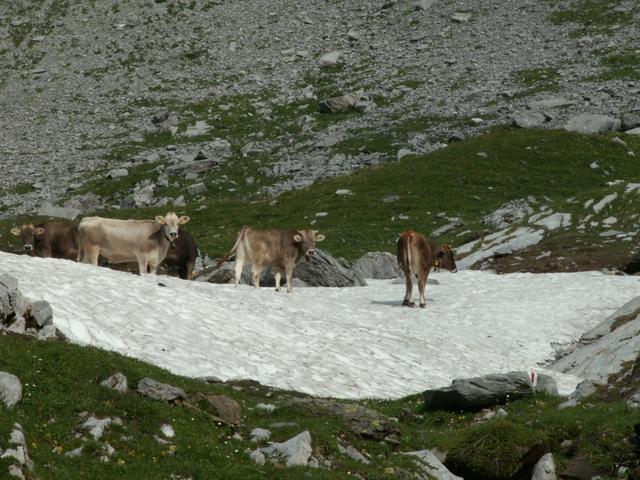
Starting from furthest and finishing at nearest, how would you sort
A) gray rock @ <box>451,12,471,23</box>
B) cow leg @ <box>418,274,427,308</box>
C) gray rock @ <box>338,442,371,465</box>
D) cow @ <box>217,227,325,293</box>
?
1. gray rock @ <box>451,12,471,23</box>
2. cow leg @ <box>418,274,427,308</box>
3. cow @ <box>217,227,325,293</box>
4. gray rock @ <box>338,442,371,465</box>

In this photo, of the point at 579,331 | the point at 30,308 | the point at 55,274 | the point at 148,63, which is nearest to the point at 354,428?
the point at 30,308

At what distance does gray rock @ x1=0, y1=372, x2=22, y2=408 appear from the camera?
14.5 metres

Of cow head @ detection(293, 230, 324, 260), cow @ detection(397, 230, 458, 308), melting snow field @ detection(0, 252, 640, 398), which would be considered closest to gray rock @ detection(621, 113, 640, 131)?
melting snow field @ detection(0, 252, 640, 398)

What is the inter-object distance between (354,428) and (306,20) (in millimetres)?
95226

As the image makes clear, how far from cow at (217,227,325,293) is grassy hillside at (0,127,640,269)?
1376 centimetres

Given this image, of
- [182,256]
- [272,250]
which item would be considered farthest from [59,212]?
[272,250]

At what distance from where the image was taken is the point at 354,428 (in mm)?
17734

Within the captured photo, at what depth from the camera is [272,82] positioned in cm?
9812

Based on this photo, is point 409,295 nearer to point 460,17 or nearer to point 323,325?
point 323,325

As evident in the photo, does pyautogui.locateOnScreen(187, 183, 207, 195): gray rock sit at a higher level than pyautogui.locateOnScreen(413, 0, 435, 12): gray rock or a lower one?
lower

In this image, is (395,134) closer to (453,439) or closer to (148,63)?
(148,63)

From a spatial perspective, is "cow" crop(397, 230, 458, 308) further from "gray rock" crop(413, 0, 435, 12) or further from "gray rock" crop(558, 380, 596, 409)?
"gray rock" crop(413, 0, 435, 12)

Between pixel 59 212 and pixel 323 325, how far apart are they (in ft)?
140

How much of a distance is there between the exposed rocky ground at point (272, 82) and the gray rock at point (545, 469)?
5166 cm
